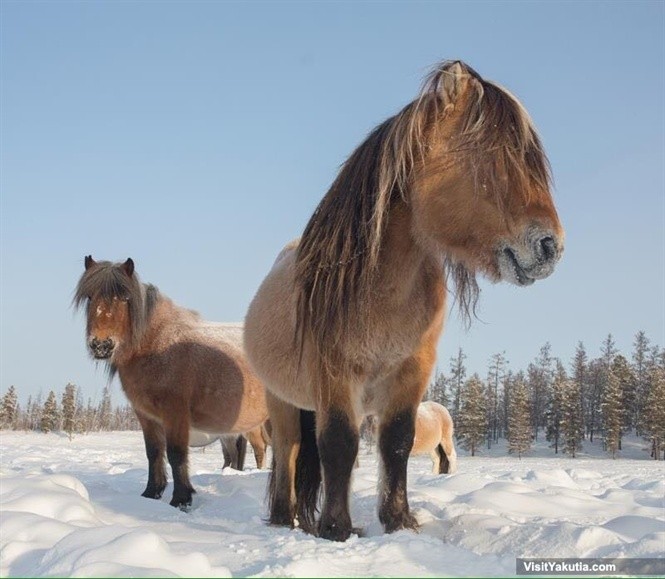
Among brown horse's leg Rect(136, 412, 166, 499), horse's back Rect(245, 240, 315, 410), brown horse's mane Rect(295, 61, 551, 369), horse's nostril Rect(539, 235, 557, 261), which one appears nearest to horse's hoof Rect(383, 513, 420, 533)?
horse's back Rect(245, 240, 315, 410)

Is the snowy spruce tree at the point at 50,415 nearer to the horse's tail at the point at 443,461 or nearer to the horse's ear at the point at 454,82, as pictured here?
the horse's tail at the point at 443,461

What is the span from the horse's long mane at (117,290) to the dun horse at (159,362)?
12 millimetres

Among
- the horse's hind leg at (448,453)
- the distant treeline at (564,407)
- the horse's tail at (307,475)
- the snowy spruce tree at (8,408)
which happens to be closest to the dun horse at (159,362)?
the horse's tail at (307,475)

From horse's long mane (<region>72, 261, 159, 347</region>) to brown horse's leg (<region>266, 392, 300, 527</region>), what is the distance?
3.46 meters

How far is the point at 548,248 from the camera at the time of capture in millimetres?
3027

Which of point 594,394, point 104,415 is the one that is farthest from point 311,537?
point 104,415

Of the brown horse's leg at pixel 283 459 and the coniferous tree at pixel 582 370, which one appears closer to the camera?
the brown horse's leg at pixel 283 459

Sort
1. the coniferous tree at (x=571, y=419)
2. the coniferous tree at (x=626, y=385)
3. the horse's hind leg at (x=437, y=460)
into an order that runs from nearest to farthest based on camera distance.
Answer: the horse's hind leg at (x=437, y=460) < the coniferous tree at (x=571, y=419) < the coniferous tree at (x=626, y=385)

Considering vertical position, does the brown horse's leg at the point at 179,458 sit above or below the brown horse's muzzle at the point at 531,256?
below

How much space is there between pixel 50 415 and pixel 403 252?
65424mm

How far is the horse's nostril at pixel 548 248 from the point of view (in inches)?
119

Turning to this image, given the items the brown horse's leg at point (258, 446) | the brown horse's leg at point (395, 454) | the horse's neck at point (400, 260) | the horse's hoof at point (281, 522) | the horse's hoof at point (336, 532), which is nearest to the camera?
the horse's hoof at point (336, 532)

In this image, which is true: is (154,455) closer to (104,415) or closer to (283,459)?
(283,459)

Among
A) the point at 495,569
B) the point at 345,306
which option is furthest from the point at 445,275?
the point at 495,569
